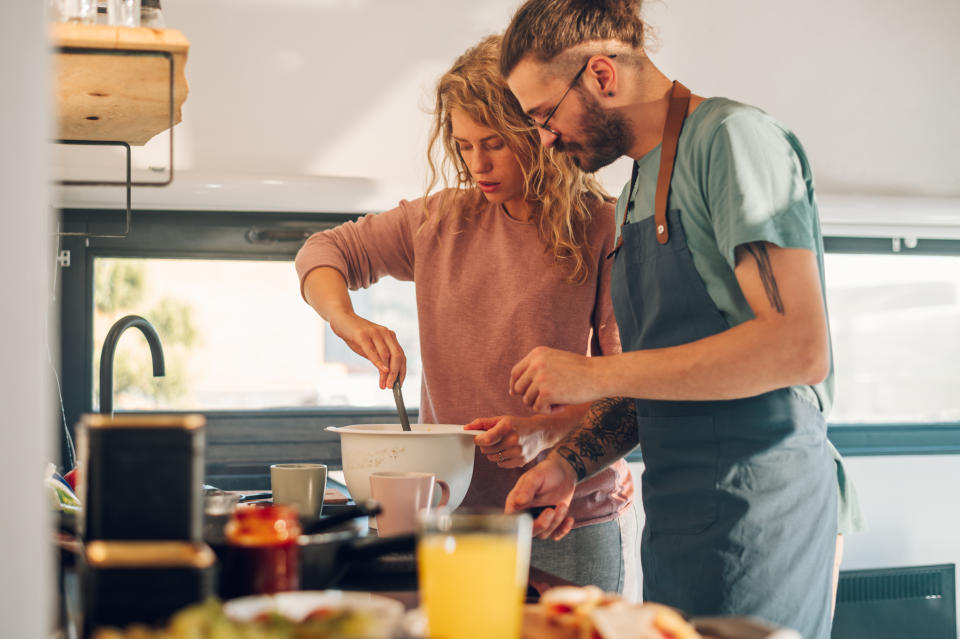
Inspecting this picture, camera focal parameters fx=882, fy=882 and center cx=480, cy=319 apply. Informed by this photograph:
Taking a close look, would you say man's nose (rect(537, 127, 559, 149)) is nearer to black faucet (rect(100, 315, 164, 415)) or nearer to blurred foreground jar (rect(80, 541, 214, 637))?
black faucet (rect(100, 315, 164, 415))

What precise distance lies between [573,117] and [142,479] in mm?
1052

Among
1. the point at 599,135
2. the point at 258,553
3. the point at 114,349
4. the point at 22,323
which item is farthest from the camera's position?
the point at 114,349

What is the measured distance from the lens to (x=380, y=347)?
5.31 ft

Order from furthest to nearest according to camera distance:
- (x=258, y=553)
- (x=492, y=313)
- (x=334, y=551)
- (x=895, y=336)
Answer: (x=895, y=336)
(x=492, y=313)
(x=334, y=551)
(x=258, y=553)

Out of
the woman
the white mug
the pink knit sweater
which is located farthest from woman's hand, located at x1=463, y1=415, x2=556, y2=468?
the white mug

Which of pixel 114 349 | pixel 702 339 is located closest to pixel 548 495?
pixel 702 339

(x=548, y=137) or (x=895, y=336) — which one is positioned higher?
(x=548, y=137)

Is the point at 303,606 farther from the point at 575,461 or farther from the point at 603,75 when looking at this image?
the point at 603,75

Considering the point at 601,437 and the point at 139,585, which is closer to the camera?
the point at 139,585

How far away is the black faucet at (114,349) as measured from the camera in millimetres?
1813

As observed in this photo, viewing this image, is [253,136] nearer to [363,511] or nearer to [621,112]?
[621,112]

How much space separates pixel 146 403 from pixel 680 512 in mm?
1980

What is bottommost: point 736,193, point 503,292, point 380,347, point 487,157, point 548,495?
point 548,495

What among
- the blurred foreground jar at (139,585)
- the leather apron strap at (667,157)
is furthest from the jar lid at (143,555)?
the leather apron strap at (667,157)
